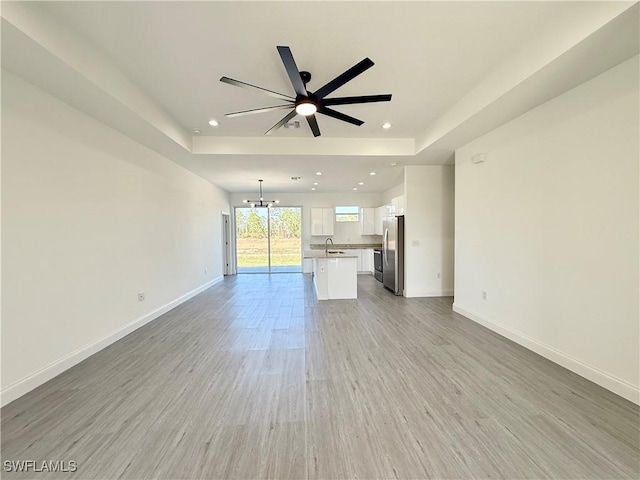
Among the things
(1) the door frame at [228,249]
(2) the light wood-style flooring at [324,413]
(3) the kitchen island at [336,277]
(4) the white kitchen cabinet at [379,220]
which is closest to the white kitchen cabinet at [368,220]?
(4) the white kitchen cabinet at [379,220]

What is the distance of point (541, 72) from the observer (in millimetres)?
2242

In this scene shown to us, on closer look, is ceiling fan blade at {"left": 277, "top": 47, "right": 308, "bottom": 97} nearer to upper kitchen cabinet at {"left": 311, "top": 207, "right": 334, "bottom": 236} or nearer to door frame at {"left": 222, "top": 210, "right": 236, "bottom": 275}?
upper kitchen cabinet at {"left": 311, "top": 207, "right": 334, "bottom": 236}

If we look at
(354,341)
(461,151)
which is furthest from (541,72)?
(354,341)

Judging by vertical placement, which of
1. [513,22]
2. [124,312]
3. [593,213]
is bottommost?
[124,312]

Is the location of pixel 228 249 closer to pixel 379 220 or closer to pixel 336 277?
pixel 336 277

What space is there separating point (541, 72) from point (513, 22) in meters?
0.53

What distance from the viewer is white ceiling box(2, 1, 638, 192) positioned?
1.88 metres

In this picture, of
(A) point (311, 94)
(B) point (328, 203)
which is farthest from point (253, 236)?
(A) point (311, 94)

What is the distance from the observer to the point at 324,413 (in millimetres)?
1943

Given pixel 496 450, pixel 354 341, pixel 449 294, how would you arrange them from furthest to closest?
1. pixel 449 294
2. pixel 354 341
3. pixel 496 450

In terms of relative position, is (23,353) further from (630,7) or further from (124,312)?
(630,7)

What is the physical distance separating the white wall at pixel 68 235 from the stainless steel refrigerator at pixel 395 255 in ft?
14.9

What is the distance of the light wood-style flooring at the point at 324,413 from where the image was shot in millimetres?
1517

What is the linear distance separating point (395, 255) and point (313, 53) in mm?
4261
